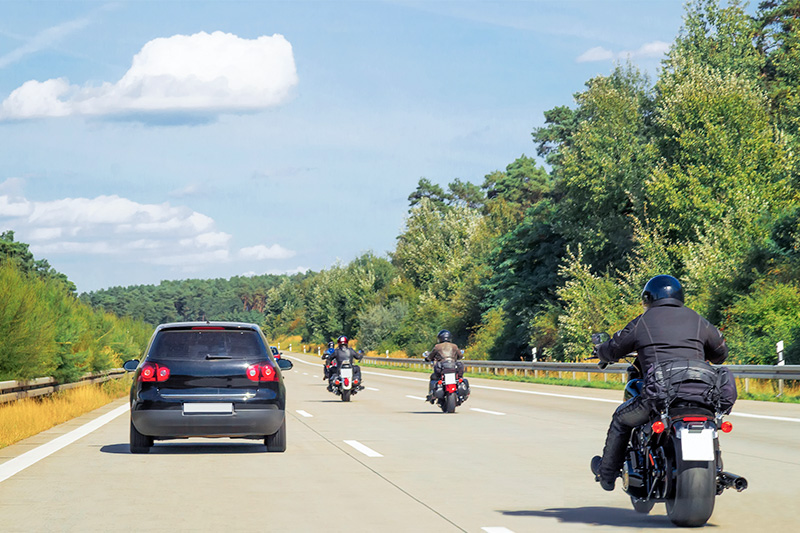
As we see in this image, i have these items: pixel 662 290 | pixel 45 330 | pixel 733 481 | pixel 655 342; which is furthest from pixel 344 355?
pixel 733 481

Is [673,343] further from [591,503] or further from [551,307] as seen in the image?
[551,307]

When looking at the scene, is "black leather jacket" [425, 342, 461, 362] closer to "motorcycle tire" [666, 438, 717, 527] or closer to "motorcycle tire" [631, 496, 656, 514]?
"motorcycle tire" [631, 496, 656, 514]

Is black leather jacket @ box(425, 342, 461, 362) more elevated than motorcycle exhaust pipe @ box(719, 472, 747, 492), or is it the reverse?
black leather jacket @ box(425, 342, 461, 362)

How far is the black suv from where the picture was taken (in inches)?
481

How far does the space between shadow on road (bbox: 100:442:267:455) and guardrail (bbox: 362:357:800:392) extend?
15.6 feet

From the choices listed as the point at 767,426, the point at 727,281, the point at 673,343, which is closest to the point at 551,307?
the point at 727,281

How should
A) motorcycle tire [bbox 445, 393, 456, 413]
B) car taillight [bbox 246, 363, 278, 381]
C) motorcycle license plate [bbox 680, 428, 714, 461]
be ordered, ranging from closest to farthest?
1. motorcycle license plate [bbox 680, 428, 714, 461]
2. car taillight [bbox 246, 363, 278, 381]
3. motorcycle tire [bbox 445, 393, 456, 413]

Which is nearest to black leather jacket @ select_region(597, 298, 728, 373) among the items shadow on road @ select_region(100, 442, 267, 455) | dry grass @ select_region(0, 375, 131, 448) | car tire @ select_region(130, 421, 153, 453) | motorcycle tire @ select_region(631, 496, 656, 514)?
motorcycle tire @ select_region(631, 496, 656, 514)

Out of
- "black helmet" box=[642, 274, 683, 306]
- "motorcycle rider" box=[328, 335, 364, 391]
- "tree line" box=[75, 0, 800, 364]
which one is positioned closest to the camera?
"black helmet" box=[642, 274, 683, 306]

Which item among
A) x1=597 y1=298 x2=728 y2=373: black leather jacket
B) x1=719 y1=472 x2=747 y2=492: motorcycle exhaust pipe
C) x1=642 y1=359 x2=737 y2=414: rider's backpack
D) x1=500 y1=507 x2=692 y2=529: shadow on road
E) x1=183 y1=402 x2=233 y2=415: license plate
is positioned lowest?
x1=500 y1=507 x2=692 y2=529: shadow on road

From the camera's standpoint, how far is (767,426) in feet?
54.2

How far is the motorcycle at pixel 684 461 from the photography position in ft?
23.0

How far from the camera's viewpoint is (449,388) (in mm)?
20469

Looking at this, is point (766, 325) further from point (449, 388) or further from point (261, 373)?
point (261, 373)
